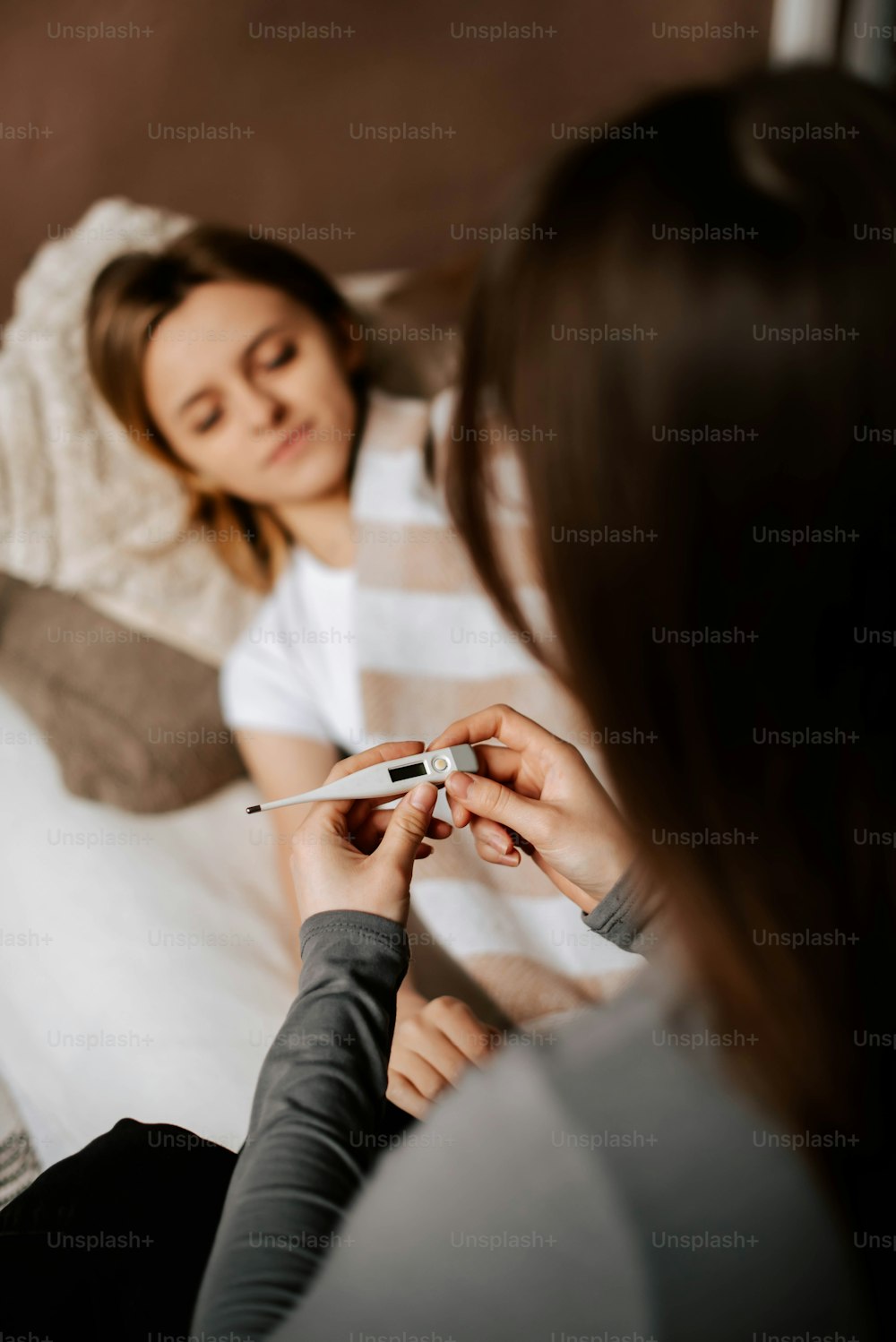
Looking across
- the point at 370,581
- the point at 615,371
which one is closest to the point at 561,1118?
the point at 615,371

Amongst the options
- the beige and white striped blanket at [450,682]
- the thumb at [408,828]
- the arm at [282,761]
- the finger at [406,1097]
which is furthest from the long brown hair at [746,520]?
the arm at [282,761]

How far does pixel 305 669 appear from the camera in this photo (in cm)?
109

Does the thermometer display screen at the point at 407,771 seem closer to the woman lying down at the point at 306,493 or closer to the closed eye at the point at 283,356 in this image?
the woman lying down at the point at 306,493

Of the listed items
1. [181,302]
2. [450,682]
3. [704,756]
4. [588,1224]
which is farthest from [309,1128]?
[181,302]

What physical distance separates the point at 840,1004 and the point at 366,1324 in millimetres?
238

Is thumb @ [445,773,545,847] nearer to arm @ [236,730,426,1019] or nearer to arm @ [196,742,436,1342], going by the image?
arm @ [196,742,436,1342]

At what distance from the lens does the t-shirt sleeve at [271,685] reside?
1.06 meters

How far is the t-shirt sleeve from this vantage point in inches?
41.7

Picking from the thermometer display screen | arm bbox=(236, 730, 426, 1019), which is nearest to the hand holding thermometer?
the thermometer display screen

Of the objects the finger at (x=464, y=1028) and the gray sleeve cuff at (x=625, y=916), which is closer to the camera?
the gray sleeve cuff at (x=625, y=916)

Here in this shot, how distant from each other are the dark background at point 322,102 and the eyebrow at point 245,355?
347 millimetres

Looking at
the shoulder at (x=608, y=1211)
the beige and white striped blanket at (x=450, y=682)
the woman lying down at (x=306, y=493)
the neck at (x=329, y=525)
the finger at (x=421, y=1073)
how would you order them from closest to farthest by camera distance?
the shoulder at (x=608, y=1211)
the finger at (x=421, y=1073)
the beige and white striped blanket at (x=450, y=682)
the woman lying down at (x=306, y=493)
the neck at (x=329, y=525)

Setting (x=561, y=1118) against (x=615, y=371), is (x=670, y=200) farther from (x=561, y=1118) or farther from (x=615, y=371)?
(x=561, y=1118)

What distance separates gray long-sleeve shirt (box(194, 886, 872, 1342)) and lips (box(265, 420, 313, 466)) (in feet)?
2.60
